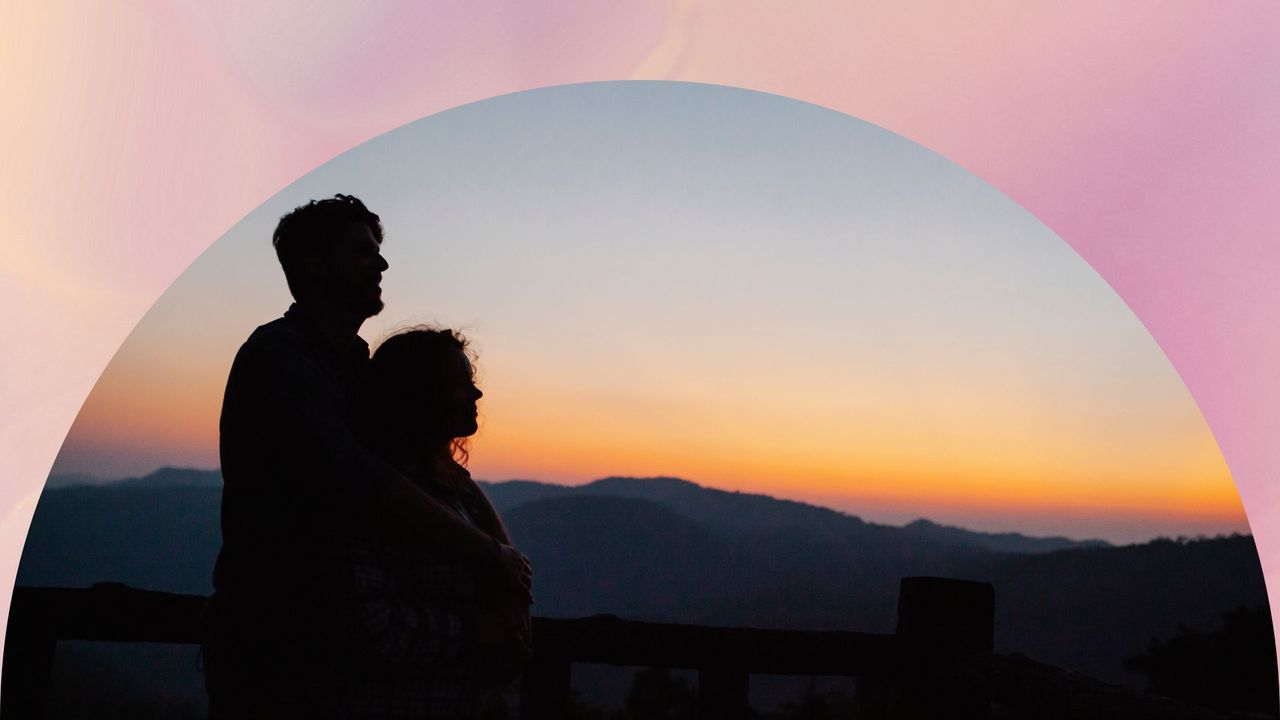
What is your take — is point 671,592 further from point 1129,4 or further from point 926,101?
point 1129,4

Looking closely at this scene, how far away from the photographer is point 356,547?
1405 mm

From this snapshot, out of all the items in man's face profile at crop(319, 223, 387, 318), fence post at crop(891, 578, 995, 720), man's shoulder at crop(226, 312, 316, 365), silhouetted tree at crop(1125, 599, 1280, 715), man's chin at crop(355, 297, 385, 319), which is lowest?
silhouetted tree at crop(1125, 599, 1280, 715)

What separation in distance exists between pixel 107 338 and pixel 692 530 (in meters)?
5.62

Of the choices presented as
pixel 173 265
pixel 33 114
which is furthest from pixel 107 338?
pixel 33 114

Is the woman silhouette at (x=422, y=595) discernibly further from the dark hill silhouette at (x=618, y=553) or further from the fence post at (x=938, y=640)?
the dark hill silhouette at (x=618, y=553)

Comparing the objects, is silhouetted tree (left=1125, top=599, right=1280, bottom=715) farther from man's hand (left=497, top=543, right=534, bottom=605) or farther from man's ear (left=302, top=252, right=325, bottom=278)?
man's ear (left=302, top=252, right=325, bottom=278)

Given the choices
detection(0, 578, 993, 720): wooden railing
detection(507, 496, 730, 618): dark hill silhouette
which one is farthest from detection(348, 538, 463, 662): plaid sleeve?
detection(507, 496, 730, 618): dark hill silhouette

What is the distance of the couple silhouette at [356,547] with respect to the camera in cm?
139

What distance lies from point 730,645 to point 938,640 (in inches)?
20.4

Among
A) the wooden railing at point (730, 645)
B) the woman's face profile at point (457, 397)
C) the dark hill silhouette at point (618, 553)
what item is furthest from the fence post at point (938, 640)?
the dark hill silhouette at point (618, 553)

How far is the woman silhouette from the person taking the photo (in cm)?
138

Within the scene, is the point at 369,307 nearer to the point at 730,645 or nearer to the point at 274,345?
the point at 274,345

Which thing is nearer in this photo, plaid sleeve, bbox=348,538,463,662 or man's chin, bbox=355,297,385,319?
plaid sleeve, bbox=348,538,463,662

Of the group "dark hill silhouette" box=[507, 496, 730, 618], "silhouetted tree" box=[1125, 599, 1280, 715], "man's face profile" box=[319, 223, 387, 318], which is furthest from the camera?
"silhouetted tree" box=[1125, 599, 1280, 715]
